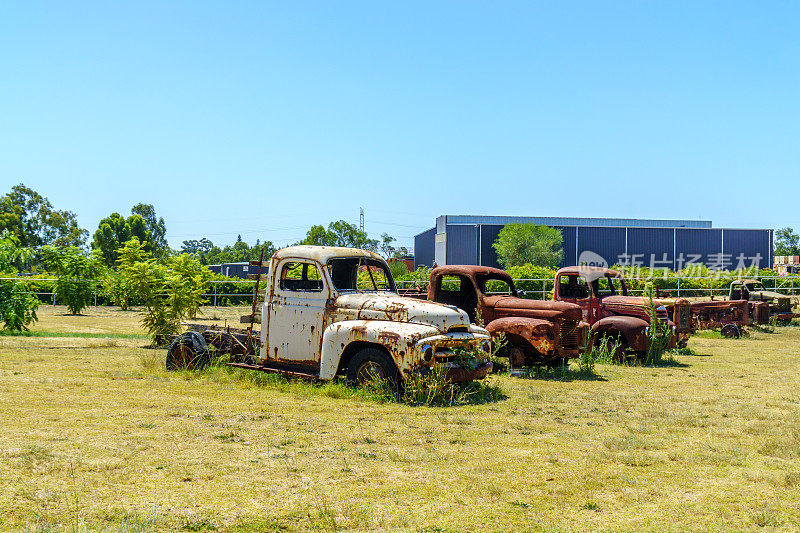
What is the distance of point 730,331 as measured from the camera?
20250mm

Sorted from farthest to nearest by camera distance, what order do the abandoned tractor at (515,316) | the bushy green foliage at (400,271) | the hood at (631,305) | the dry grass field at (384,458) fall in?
1. the bushy green foliage at (400,271)
2. the hood at (631,305)
3. the abandoned tractor at (515,316)
4. the dry grass field at (384,458)

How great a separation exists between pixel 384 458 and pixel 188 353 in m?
6.20

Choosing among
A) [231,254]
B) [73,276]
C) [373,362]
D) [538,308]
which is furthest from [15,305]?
[231,254]

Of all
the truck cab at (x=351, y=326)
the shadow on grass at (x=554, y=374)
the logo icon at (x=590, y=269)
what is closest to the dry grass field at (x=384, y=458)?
the truck cab at (x=351, y=326)

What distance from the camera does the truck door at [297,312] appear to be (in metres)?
9.39

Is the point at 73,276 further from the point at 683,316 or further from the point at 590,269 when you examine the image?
the point at 683,316

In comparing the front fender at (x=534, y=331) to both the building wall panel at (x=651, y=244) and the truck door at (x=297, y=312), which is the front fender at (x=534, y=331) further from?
the building wall panel at (x=651, y=244)

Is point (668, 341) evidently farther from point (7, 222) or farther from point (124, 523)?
point (7, 222)

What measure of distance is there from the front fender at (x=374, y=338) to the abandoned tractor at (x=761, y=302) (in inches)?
670

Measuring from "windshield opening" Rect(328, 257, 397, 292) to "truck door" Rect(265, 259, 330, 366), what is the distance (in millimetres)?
266

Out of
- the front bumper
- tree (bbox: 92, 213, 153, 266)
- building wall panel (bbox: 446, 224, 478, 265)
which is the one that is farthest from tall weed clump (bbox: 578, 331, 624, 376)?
tree (bbox: 92, 213, 153, 266)

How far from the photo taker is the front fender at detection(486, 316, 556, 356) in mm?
11367

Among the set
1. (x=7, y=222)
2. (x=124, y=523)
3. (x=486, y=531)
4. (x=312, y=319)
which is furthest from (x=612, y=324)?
(x=7, y=222)

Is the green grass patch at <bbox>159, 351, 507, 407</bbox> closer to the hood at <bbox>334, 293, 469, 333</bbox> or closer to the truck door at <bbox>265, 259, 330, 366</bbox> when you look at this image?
the truck door at <bbox>265, 259, 330, 366</bbox>
